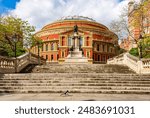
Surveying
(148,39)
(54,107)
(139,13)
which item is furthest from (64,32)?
(54,107)

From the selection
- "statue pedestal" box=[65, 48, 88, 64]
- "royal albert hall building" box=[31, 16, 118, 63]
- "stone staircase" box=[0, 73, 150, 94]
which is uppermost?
"royal albert hall building" box=[31, 16, 118, 63]

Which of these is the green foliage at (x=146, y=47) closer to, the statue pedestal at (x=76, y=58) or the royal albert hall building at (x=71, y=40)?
the statue pedestal at (x=76, y=58)

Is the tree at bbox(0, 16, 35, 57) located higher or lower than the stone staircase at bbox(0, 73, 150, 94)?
higher

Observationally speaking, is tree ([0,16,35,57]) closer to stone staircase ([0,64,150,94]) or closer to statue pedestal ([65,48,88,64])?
statue pedestal ([65,48,88,64])

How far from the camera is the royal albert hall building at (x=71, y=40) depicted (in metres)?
81.9

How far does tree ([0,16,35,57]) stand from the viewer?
34.6 meters

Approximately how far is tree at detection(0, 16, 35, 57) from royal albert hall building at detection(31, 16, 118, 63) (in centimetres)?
4222

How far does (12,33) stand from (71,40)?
47776mm

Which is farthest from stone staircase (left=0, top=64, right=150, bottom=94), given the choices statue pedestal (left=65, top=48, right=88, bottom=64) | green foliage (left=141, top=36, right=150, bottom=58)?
statue pedestal (left=65, top=48, right=88, bottom=64)

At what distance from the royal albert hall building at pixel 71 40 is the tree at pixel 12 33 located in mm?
42222

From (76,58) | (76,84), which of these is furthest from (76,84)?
(76,58)

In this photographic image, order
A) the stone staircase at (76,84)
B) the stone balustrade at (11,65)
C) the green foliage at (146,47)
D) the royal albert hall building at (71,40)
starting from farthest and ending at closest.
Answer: the royal albert hall building at (71,40) → the green foliage at (146,47) → the stone balustrade at (11,65) → the stone staircase at (76,84)

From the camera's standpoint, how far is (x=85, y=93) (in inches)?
457

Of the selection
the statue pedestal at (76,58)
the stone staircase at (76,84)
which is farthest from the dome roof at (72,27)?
the stone staircase at (76,84)
